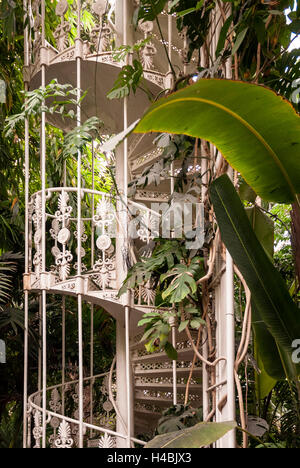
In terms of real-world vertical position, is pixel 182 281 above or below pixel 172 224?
below

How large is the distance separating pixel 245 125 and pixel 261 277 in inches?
22.0

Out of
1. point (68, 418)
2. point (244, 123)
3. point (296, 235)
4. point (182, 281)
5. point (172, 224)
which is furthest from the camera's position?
point (68, 418)

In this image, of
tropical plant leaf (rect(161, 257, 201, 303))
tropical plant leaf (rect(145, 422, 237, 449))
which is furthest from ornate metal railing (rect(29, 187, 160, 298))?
tropical plant leaf (rect(145, 422, 237, 449))

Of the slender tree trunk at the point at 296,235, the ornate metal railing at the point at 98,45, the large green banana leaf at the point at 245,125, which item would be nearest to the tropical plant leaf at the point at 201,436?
the slender tree trunk at the point at 296,235

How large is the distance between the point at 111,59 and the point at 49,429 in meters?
3.47

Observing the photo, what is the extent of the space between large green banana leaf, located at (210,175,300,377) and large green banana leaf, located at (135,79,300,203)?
137mm

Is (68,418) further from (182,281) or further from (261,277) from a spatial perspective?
(261,277)

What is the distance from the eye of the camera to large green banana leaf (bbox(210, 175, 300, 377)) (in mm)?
2506

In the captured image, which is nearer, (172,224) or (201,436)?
(201,436)

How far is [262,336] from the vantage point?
2.84m

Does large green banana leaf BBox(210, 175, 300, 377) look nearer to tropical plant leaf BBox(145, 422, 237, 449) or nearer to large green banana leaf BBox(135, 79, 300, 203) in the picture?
large green banana leaf BBox(135, 79, 300, 203)

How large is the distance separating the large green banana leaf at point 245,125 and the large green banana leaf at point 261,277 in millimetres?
137

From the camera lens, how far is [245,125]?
244 centimetres

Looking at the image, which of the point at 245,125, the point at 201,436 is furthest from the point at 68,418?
the point at 245,125
